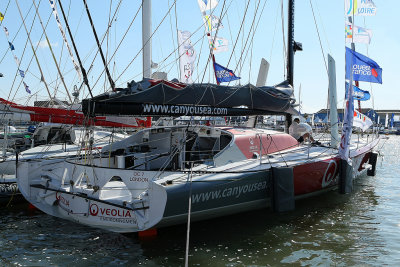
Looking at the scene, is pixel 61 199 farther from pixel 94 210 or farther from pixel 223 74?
pixel 223 74

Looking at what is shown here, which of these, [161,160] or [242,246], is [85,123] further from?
[242,246]

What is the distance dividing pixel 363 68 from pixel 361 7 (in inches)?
110

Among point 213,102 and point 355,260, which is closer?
point 355,260

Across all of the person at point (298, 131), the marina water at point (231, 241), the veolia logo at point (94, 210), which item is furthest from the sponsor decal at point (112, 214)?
the person at point (298, 131)

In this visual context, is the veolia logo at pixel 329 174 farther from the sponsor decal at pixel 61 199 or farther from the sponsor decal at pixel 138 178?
the sponsor decal at pixel 61 199

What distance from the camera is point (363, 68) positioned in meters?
9.59

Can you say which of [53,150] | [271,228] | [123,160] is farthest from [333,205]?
[53,150]

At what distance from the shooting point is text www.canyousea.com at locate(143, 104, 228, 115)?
23.5 ft

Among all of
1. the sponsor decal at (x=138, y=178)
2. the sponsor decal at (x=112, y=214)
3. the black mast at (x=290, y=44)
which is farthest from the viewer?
the black mast at (x=290, y=44)

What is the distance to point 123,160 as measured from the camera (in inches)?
326

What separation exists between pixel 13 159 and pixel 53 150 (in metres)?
1.28

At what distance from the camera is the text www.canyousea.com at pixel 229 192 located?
6237mm

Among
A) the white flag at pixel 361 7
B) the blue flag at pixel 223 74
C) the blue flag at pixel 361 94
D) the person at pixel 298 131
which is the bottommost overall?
the person at pixel 298 131

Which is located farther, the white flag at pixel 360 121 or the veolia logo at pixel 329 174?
the white flag at pixel 360 121
